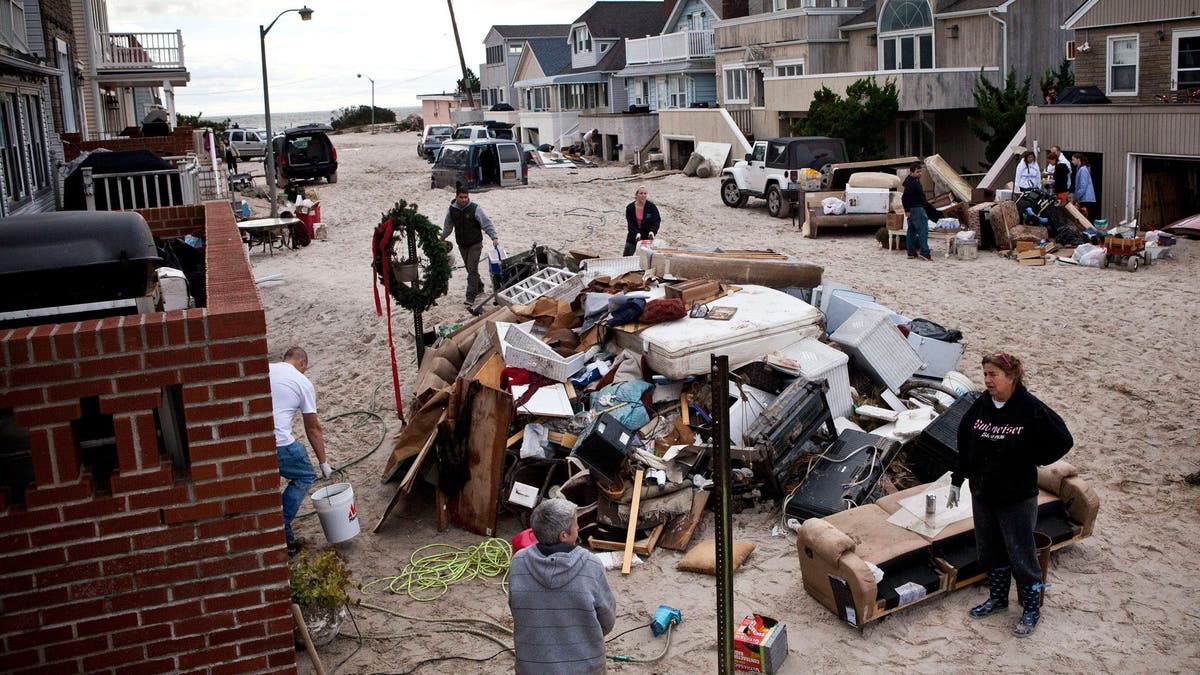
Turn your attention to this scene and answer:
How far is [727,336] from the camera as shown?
9953mm

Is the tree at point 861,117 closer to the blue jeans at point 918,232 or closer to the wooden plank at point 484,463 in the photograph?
the blue jeans at point 918,232

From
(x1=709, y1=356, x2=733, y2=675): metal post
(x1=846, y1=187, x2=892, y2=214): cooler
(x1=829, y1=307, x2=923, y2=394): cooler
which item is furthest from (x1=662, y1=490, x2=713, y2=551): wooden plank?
(x1=846, y1=187, x2=892, y2=214): cooler

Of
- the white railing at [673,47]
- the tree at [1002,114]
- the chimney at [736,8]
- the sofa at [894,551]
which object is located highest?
the chimney at [736,8]

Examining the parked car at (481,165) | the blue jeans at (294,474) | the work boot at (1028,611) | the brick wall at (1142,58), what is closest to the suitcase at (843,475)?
the work boot at (1028,611)

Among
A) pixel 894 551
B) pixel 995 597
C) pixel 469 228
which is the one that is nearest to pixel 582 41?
pixel 469 228

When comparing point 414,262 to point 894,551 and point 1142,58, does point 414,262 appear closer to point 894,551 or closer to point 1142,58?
point 894,551

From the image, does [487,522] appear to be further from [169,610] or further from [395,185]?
[395,185]

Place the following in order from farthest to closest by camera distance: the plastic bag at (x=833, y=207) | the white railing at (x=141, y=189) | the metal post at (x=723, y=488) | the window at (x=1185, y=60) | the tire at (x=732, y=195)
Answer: the tire at (x=732, y=195) < the plastic bag at (x=833, y=207) < the window at (x=1185, y=60) < the white railing at (x=141, y=189) < the metal post at (x=723, y=488)

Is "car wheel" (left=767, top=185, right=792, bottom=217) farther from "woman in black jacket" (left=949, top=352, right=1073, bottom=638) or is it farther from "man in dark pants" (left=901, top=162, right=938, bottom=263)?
"woman in black jacket" (left=949, top=352, right=1073, bottom=638)

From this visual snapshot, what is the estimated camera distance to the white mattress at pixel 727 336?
9.76m

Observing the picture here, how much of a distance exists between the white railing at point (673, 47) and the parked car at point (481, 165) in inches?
554

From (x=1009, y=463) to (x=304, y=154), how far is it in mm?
32169

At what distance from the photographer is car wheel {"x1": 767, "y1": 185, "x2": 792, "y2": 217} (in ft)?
77.7

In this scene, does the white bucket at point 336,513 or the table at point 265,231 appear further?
the table at point 265,231
